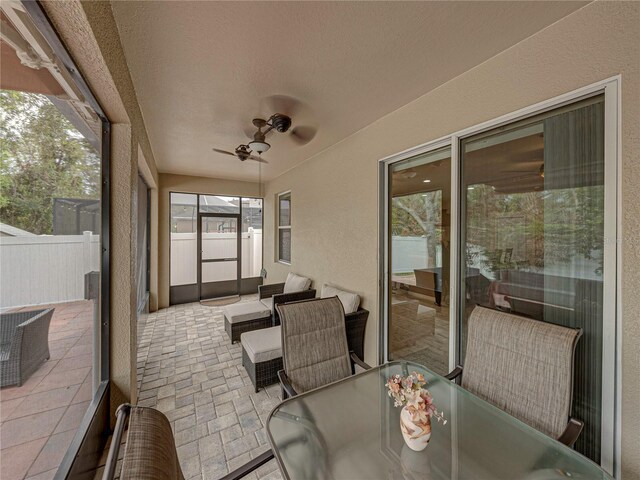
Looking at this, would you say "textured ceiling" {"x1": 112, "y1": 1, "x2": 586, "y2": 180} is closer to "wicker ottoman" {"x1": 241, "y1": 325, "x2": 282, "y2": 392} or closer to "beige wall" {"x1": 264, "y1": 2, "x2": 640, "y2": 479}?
"beige wall" {"x1": 264, "y1": 2, "x2": 640, "y2": 479}

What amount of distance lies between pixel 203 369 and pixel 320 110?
10.3 ft

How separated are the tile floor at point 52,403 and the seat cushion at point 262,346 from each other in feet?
4.06

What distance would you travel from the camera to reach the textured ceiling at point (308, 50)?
4.58 feet

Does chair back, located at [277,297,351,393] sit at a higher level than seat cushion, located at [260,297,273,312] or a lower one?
higher

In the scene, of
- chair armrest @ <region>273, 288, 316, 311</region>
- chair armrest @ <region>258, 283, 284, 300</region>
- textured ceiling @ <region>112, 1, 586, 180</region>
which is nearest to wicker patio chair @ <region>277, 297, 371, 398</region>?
chair armrest @ <region>273, 288, 316, 311</region>

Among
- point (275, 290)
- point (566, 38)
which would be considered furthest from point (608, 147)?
point (275, 290)

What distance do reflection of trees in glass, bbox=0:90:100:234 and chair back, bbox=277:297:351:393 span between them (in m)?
1.35

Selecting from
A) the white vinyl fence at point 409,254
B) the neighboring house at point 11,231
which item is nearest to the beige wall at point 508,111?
the white vinyl fence at point 409,254

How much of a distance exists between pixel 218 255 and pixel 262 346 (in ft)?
12.7

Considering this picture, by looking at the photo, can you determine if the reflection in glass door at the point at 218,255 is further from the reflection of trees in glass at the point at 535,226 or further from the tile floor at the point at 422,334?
the reflection of trees in glass at the point at 535,226

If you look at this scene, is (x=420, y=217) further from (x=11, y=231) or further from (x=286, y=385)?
(x=11, y=231)

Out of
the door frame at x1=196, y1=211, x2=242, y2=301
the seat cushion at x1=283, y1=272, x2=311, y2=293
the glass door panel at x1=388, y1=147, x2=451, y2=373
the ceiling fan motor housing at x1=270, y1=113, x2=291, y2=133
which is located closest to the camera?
the glass door panel at x1=388, y1=147, x2=451, y2=373

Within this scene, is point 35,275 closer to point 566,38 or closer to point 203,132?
point 203,132

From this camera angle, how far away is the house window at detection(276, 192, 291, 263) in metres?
5.21
